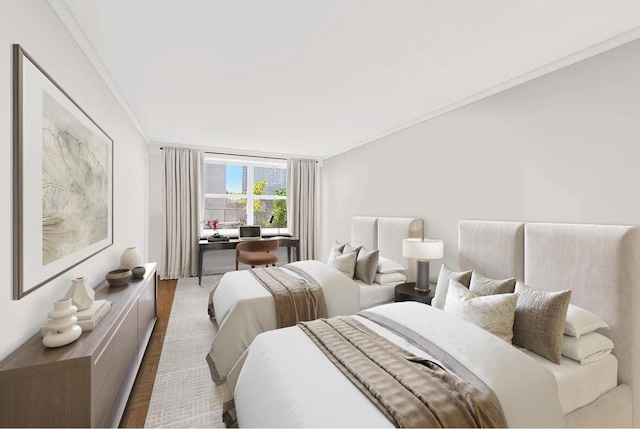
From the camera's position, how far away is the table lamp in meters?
2.68

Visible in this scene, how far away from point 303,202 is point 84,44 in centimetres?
425

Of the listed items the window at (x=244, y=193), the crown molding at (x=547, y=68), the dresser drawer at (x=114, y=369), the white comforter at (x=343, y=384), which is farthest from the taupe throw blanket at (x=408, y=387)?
the window at (x=244, y=193)

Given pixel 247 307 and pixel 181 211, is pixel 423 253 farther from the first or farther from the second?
pixel 181 211

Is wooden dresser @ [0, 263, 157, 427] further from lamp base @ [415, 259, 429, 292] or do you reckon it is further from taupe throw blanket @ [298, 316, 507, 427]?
lamp base @ [415, 259, 429, 292]

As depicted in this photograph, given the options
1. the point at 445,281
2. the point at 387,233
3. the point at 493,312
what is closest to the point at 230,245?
the point at 387,233

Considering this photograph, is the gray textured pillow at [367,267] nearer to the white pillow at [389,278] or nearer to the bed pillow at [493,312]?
the white pillow at [389,278]

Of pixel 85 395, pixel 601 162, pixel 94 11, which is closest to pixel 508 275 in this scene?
pixel 601 162

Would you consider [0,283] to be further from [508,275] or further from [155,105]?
[508,275]

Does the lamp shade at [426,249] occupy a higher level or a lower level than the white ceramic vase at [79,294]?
higher

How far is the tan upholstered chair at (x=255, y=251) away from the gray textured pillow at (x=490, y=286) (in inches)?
122

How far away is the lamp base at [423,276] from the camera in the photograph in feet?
9.04

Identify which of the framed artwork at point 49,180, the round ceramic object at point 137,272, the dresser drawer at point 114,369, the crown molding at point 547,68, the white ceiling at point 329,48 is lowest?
the dresser drawer at point 114,369

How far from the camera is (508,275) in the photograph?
2.23 metres

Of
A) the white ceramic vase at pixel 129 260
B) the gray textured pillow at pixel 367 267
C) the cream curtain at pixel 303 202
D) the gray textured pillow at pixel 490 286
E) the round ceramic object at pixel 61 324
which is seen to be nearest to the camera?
the round ceramic object at pixel 61 324
